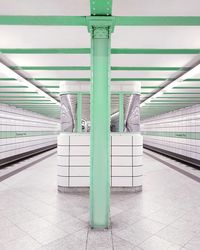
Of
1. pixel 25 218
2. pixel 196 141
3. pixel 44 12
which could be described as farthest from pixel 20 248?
pixel 196 141

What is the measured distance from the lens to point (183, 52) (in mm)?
3645

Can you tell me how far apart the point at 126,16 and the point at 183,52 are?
5.15 ft

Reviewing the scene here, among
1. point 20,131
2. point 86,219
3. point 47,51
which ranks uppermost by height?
point 47,51

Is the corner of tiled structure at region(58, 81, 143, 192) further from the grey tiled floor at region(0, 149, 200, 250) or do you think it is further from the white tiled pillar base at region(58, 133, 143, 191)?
the grey tiled floor at region(0, 149, 200, 250)

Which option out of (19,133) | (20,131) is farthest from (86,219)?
(20,131)

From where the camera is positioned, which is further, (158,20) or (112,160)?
(112,160)

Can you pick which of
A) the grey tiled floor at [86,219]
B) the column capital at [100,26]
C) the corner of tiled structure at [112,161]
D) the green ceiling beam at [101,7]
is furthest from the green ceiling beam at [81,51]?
the grey tiled floor at [86,219]

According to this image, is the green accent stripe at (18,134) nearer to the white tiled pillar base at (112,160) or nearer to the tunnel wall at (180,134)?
the white tiled pillar base at (112,160)

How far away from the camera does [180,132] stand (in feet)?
37.5

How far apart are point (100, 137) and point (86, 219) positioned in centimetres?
147

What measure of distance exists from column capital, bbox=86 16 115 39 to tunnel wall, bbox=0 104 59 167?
8.06m

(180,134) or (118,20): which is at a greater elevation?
(118,20)

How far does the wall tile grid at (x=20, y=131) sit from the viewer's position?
982 cm

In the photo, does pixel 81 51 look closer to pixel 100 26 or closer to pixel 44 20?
pixel 100 26
